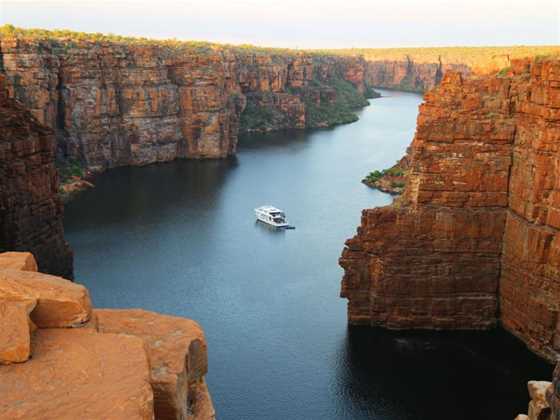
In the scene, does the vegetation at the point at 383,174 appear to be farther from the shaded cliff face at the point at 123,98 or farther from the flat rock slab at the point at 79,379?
the flat rock slab at the point at 79,379

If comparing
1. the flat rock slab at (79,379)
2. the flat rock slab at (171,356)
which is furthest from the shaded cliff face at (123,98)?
the flat rock slab at (79,379)

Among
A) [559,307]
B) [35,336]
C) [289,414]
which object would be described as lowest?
[289,414]

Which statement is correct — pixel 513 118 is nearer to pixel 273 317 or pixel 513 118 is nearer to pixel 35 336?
pixel 273 317

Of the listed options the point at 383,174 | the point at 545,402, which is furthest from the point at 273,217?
the point at 545,402

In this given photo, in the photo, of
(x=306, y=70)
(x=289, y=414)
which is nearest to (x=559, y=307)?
(x=289, y=414)

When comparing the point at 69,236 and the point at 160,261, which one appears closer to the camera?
the point at 160,261

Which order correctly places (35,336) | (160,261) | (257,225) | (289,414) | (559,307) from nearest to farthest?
1. (35,336)
2. (289,414)
3. (559,307)
4. (160,261)
5. (257,225)
